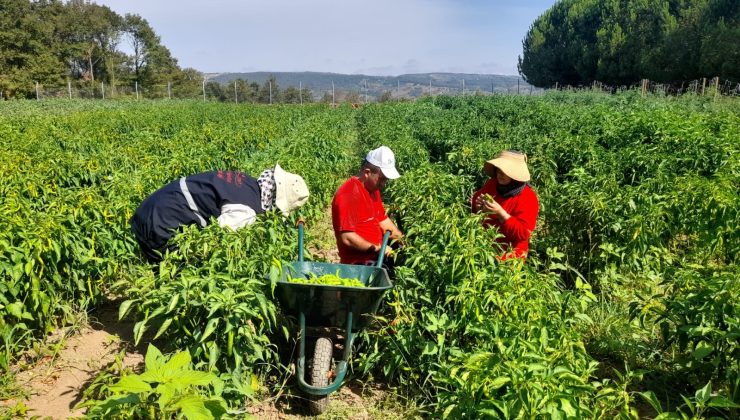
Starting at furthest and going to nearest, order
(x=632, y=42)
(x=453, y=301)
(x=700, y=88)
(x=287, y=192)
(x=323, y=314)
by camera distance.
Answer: (x=632, y=42)
(x=700, y=88)
(x=287, y=192)
(x=453, y=301)
(x=323, y=314)

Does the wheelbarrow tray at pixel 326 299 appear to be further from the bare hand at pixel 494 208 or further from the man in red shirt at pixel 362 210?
the bare hand at pixel 494 208

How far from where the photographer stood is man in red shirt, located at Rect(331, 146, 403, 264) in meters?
4.57

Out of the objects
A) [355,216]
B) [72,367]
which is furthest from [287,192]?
[72,367]

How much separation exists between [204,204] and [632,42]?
5415 centimetres

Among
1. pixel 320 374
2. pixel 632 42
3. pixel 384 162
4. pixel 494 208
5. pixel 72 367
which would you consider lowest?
pixel 72 367

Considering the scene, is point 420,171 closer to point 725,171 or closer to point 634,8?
point 725,171

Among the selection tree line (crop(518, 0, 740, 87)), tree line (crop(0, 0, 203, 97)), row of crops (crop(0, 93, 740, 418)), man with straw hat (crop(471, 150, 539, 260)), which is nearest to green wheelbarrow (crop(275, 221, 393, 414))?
row of crops (crop(0, 93, 740, 418))

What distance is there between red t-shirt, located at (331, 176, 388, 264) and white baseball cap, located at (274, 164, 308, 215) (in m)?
0.38

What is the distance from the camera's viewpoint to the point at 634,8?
53.3 metres

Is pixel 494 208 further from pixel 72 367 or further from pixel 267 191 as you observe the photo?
pixel 72 367

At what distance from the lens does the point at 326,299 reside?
135 inches

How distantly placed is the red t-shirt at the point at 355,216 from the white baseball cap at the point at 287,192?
378mm

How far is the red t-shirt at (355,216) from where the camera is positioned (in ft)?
15.0

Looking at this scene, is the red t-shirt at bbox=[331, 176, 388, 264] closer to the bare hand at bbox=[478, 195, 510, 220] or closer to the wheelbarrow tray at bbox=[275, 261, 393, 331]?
the wheelbarrow tray at bbox=[275, 261, 393, 331]
